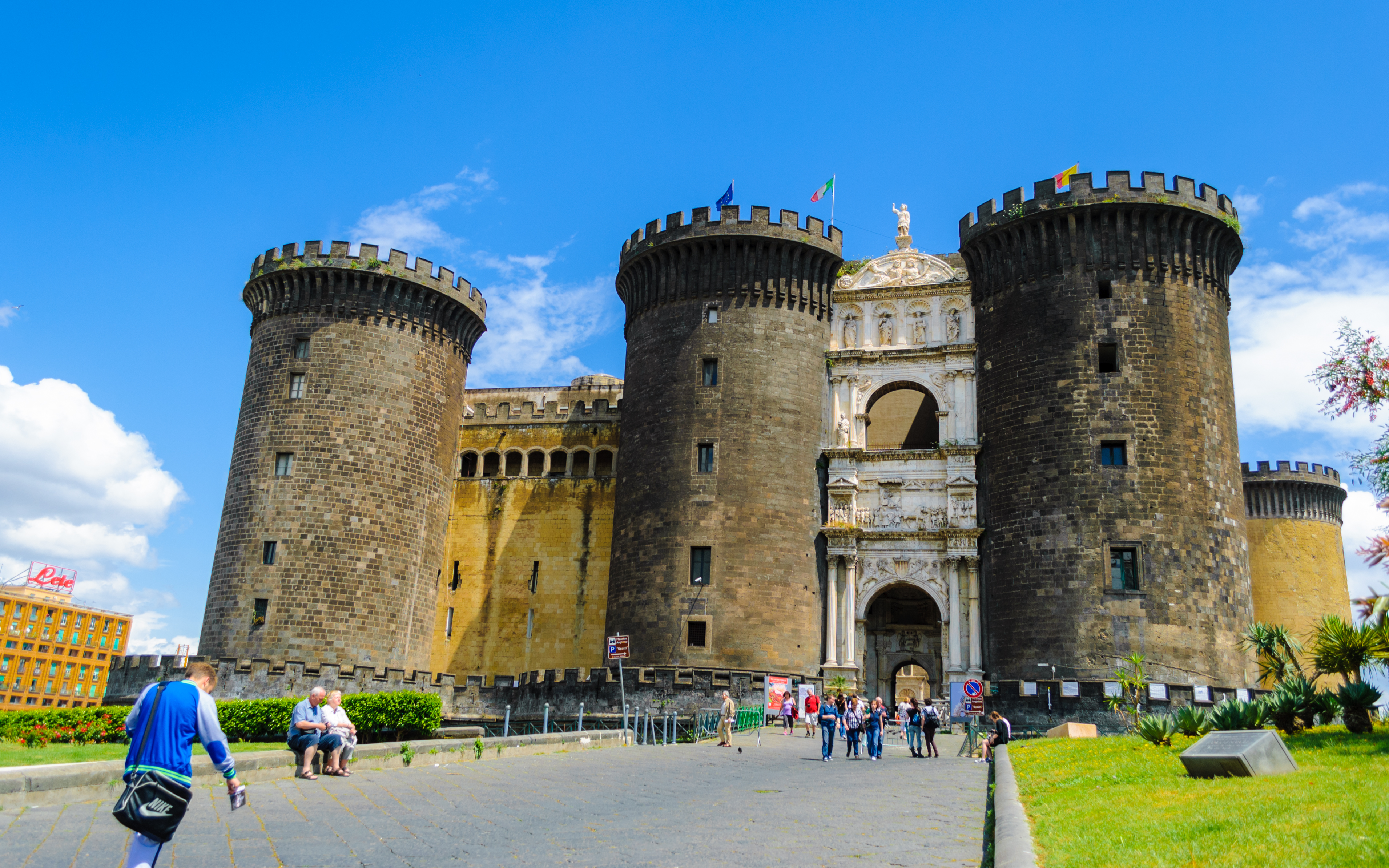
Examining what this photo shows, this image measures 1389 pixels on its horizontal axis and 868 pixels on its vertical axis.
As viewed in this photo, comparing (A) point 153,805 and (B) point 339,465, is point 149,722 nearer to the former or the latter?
(A) point 153,805

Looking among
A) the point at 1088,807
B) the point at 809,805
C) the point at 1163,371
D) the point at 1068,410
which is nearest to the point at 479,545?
the point at 1068,410

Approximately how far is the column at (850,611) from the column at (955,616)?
3.10 meters

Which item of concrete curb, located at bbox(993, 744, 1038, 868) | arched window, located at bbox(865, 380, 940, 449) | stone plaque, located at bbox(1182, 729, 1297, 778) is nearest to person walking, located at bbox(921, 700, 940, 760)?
concrete curb, located at bbox(993, 744, 1038, 868)

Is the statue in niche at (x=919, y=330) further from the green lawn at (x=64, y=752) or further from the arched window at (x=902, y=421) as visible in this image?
the green lawn at (x=64, y=752)

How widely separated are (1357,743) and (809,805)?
25.9ft

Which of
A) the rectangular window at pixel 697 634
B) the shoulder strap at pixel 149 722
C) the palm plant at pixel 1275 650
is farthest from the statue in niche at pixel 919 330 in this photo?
the shoulder strap at pixel 149 722

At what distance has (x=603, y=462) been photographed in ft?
145

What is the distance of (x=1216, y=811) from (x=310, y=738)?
11385 millimetres

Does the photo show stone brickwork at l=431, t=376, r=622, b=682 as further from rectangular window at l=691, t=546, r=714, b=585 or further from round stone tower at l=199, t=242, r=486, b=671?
rectangular window at l=691, t=546, r=714, b=585

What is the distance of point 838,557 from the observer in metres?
37.7

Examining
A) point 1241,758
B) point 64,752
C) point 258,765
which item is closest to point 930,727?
point 1241,758

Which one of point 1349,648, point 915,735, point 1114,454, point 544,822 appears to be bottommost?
point 544,822

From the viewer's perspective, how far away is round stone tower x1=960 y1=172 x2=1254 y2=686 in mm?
32406

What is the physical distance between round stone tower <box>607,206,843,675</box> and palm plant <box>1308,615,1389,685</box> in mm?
18234
